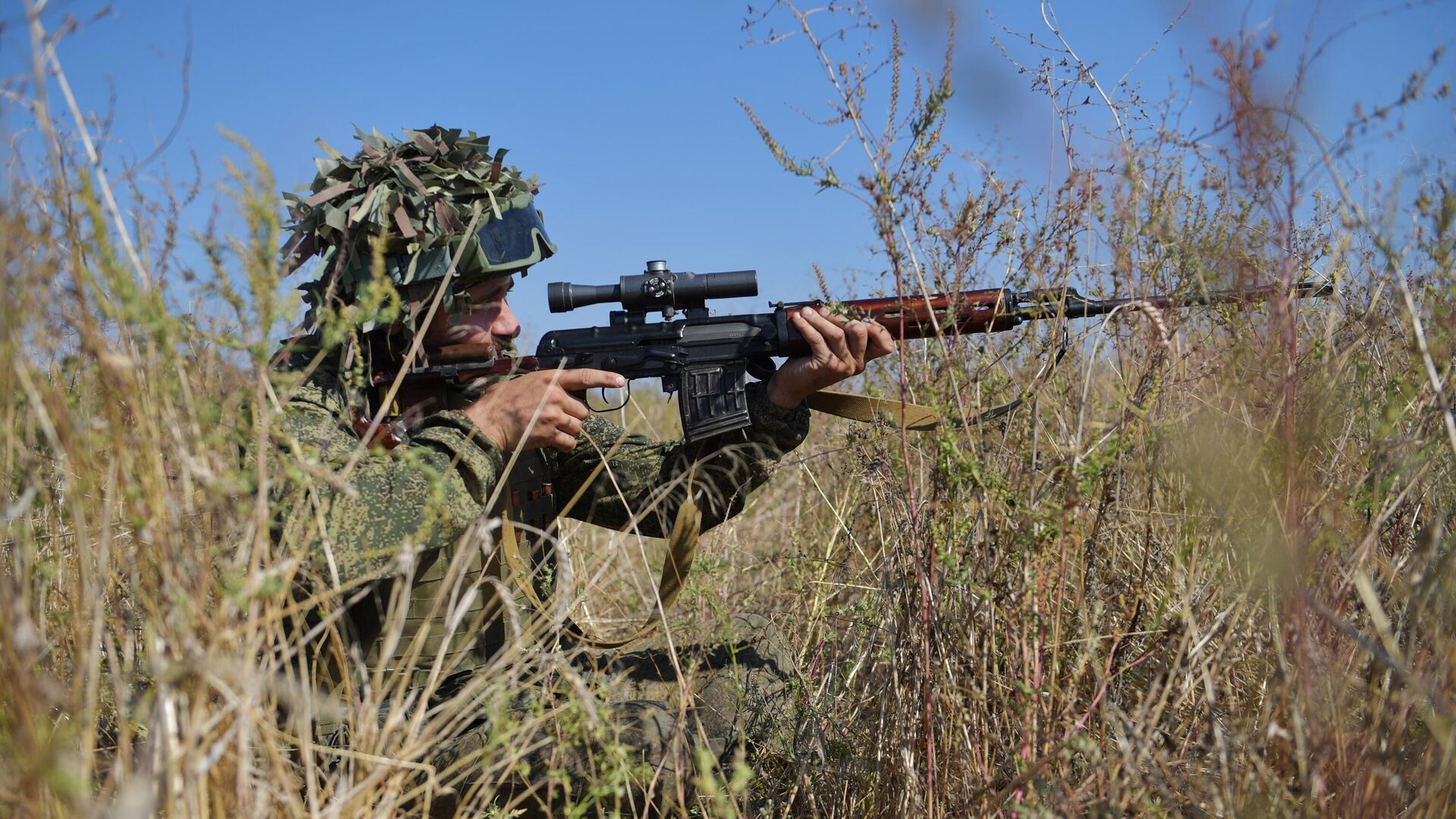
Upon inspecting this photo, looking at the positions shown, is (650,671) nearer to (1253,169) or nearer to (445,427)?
(445,427)

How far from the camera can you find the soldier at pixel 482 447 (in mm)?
2773

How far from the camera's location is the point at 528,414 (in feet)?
10.3

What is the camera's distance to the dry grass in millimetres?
1688

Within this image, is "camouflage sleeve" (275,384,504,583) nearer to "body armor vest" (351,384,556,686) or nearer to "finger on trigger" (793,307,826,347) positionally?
"body armor vest" (351,384,556,686)

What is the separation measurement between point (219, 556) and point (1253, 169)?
2303mm

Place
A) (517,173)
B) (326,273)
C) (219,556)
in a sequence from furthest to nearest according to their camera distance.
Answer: (517,173), (326,273), (219,556)

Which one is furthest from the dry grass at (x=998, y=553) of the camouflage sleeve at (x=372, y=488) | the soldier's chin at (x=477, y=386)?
the soldier's chin at (x=477, y=386)

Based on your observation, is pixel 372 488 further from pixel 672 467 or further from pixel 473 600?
pixel 672 467

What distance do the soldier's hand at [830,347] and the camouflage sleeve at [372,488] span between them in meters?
1.06

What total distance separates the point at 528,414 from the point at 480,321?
59 centimetres

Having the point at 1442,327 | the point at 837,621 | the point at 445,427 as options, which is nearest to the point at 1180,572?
the point at 1442,327

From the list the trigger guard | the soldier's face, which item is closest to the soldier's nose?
the soldier's face

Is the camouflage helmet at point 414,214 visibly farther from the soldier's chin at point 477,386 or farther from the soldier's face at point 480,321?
the soldier's chin at point 477,386

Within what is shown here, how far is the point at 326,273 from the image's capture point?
344 centimetres
